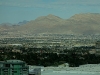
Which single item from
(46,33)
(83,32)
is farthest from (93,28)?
(46,33)

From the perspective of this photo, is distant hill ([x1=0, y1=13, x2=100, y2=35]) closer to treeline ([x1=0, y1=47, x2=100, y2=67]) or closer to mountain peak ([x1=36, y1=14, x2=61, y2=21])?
mountain peak ([x1=36, y1=14, x2=61, y2=21])

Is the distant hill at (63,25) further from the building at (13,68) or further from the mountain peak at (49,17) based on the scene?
the building at (13,68)

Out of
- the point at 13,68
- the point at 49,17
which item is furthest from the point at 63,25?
the point at 13,68

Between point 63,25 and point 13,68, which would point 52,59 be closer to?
point 13,68

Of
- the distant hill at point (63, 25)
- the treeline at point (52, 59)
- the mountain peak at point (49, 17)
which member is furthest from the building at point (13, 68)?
the mountain peak at point (49, 17)

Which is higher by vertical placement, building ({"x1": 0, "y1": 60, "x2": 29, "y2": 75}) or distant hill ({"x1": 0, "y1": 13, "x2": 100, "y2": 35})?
distant hill ({"x1": 0, "y1": 13, "x2": 100, "y2": 35})

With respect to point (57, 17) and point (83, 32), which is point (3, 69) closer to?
point (83, 32)

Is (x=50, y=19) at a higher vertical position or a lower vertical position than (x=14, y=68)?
higher

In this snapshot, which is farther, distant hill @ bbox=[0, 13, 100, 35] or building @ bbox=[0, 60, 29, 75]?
distant hill @ bbox=[0, 13, 100, 35]

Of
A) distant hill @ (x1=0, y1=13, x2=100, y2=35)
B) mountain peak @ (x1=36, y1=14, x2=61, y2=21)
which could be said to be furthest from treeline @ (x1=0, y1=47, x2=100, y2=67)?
mountain peak @ (x1=36, y1=14, x2=61, y2=21)
